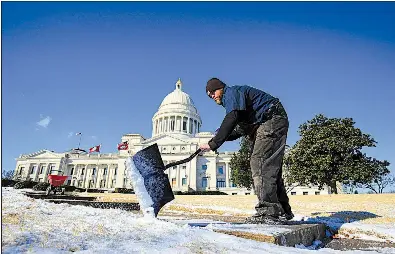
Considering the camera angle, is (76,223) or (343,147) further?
(343,147)

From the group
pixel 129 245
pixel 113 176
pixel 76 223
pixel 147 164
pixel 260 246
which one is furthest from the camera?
pixel 113 176

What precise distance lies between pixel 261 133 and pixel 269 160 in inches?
14.0

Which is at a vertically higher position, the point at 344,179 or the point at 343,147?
the point at 343,147

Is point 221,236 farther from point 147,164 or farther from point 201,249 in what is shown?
point 147,164

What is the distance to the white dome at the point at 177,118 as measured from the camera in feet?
259

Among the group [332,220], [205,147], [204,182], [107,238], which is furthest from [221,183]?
[107,238]

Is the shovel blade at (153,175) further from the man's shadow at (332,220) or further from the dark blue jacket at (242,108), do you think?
the man's shadow at (332,220)

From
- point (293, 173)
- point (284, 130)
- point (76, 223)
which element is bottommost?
point (76, 223)

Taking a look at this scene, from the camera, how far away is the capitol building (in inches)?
2813

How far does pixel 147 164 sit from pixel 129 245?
5.05 ft

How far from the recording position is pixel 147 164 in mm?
3006

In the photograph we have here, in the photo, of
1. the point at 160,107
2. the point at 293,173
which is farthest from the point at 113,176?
the point at 293,173

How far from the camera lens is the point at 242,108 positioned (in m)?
3.12

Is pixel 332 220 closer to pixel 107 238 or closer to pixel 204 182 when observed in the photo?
pixel 107 238
